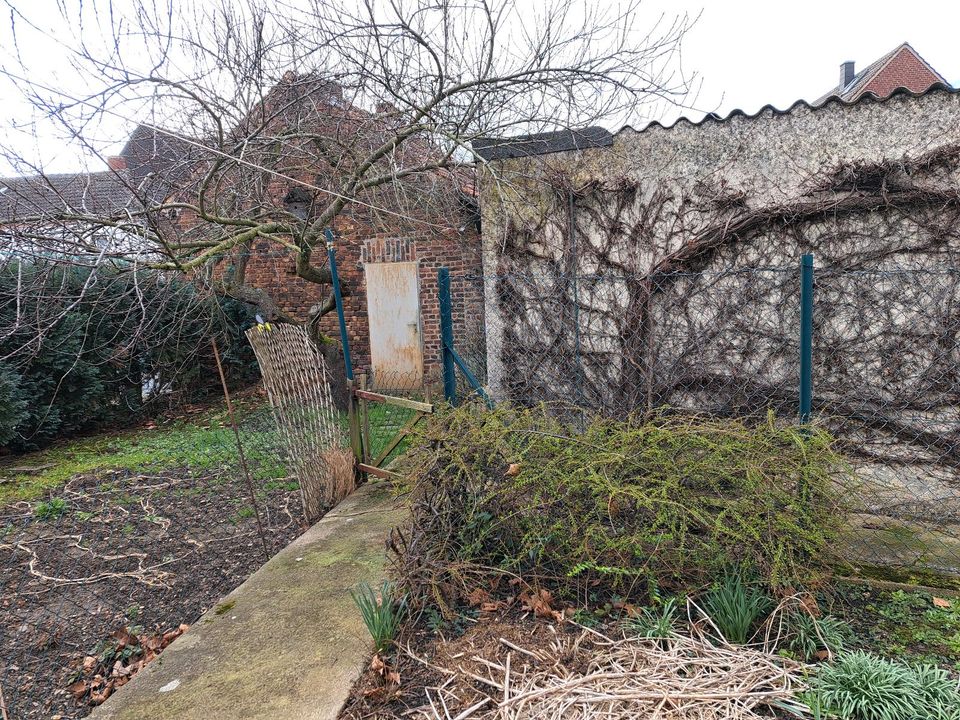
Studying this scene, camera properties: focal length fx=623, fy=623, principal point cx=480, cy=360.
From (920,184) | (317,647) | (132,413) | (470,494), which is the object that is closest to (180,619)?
(317,647)

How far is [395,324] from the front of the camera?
198 inches

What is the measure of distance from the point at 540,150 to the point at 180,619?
4420 mm

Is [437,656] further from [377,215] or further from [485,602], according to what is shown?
[377,215]

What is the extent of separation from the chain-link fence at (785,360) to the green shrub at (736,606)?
3.58ft

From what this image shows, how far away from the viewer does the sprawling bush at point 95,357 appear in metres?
6.55

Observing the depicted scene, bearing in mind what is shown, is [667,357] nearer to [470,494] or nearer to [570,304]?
[570,304]

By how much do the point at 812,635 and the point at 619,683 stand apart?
0.89 meters

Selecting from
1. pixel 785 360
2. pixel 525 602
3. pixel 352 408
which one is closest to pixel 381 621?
pixel 525 602

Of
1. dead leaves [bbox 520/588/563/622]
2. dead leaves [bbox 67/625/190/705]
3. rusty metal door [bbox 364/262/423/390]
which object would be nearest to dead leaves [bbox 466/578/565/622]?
dead leaves [bbox 520/588/563/622]

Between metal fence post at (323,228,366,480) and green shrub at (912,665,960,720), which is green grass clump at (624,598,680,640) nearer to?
green shrub at (912,665,960,720)

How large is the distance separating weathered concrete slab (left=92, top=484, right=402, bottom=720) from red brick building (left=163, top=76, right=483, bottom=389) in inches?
74.1

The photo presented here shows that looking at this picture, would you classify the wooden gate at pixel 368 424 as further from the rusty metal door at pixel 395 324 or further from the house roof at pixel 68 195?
the house roof at pixel 68 195

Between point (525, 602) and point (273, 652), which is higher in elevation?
point (525, 602)

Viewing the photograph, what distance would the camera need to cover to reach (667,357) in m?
4.91
